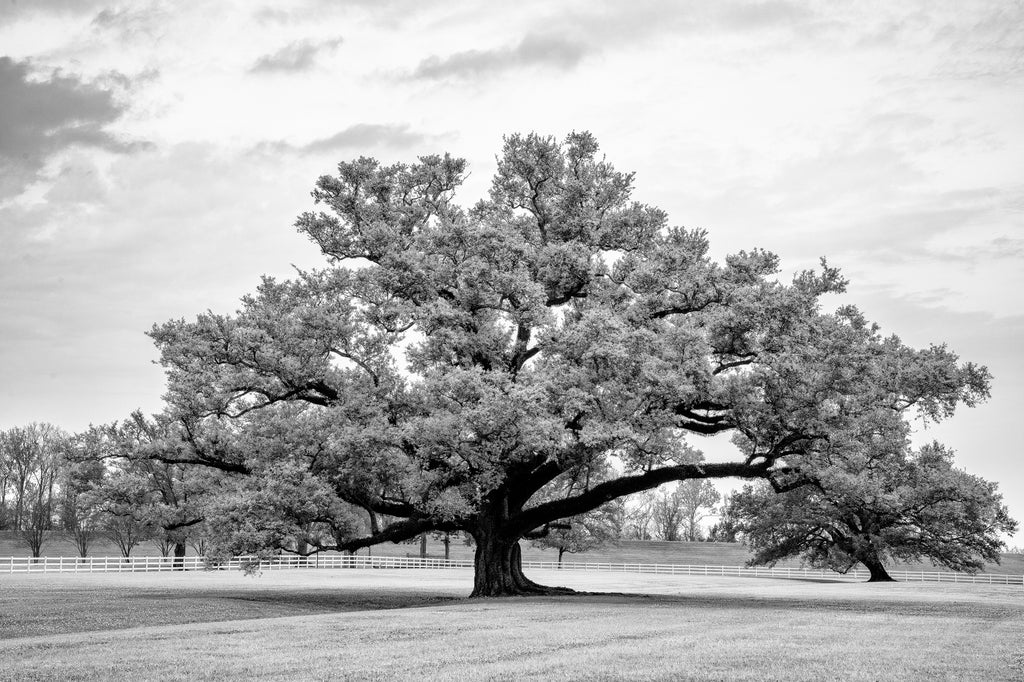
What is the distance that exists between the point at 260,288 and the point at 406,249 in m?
5.08

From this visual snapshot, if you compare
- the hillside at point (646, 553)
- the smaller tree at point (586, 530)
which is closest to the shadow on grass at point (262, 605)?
the smaller tree at point (586, 530)

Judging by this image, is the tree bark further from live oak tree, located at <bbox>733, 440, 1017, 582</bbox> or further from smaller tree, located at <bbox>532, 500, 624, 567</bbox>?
live oak tree, located at <bbox>733, 440, 1017, 582</bbox>

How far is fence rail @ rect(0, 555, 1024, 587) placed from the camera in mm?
64875

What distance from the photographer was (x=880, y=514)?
3272cm

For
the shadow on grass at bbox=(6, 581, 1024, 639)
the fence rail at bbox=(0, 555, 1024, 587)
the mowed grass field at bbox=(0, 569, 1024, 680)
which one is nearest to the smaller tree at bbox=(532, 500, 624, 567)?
the shadow on grass at bbox=(6, 581, 1024, 639)

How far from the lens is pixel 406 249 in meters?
35.0

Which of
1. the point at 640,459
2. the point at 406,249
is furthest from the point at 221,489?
the point at 640,459

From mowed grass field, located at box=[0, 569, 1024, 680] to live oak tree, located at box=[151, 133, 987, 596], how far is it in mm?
4015

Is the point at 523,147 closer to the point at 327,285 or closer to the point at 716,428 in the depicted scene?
the point at 327,285

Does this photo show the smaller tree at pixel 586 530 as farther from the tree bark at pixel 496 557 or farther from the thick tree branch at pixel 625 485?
the thick tree branch at pixel 625 485

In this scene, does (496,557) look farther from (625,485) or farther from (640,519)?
(640,519)

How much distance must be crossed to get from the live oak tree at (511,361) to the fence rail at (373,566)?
67.1ft

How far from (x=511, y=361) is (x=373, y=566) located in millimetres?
55262

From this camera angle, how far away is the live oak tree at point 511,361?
28516 mm
